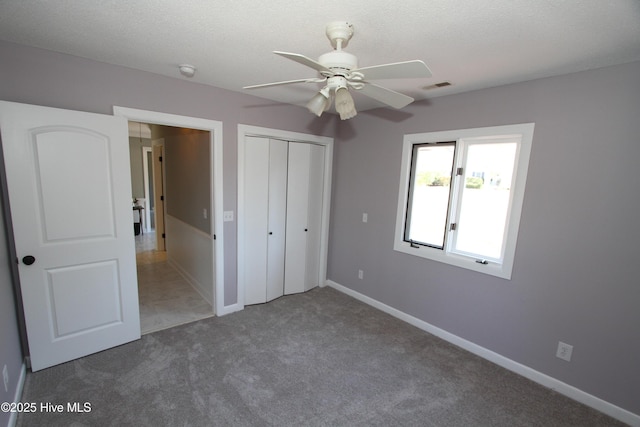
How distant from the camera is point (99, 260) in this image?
2.32 m

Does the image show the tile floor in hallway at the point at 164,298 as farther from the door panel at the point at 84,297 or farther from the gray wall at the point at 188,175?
the gray wall at the point at 188,175

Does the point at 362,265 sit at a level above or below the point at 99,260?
below

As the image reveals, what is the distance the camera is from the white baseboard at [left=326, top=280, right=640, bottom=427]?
6.44ft

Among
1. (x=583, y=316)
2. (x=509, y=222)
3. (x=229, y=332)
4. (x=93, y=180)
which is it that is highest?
(x=93, y=180)

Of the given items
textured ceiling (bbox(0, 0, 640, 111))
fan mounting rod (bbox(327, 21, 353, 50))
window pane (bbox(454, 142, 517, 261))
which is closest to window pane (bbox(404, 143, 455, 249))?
window pane (bbox(454, 142, 517, 261))

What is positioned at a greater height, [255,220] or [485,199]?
[485,199]

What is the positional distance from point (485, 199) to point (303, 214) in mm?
2077

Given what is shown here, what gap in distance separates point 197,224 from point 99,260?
4.52 ft

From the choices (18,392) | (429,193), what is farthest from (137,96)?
(429,193)

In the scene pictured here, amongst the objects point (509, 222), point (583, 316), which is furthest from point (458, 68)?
point (583, 316)

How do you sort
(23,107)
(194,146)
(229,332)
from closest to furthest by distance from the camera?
1. (23,107)
2. (229,332)
3. (194,146)

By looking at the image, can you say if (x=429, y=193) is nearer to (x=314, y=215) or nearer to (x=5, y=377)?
(x=314, y=215)

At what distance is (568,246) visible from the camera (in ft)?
6.89

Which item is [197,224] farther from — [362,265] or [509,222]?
[509,222]
